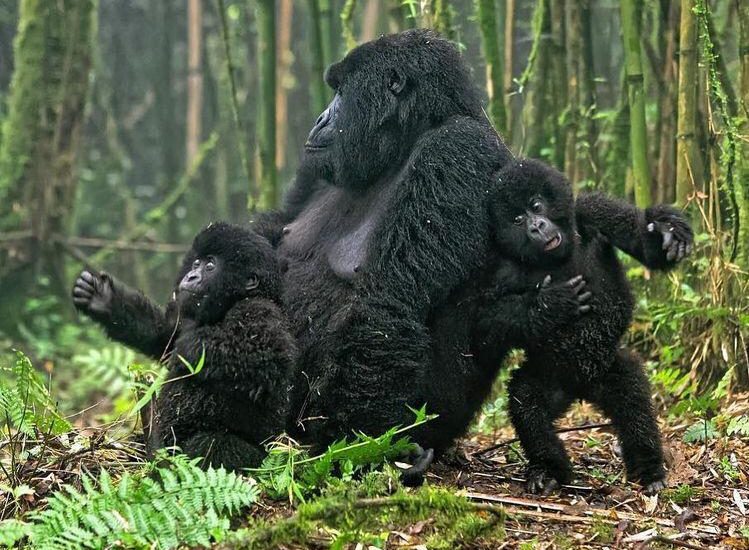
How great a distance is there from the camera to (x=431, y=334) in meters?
4.43

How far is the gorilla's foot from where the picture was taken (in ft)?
13.4

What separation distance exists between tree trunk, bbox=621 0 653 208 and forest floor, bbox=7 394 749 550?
1.45 metres

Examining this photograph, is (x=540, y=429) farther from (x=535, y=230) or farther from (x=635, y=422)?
(x=535, y=230)

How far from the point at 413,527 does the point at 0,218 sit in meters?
7.85

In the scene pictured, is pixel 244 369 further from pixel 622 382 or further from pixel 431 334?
pixel 622 382

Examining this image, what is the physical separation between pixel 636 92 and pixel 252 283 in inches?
114

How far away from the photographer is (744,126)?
540cm

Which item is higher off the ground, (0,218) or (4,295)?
(0,218)

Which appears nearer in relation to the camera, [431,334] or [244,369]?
[244,369]

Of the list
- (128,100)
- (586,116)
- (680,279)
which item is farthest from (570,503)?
(128,100)

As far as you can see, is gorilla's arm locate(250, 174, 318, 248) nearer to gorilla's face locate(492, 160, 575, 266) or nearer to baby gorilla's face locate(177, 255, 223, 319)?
baby gorilla's face locate(177, 255, 223, 319)

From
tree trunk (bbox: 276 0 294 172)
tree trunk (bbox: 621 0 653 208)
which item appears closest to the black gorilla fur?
tree trunk (bbox: 621 0 653 208)

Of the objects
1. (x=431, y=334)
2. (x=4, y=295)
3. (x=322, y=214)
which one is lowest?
(x=4, y=295)

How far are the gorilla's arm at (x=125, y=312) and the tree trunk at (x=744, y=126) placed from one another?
3.15 metres
